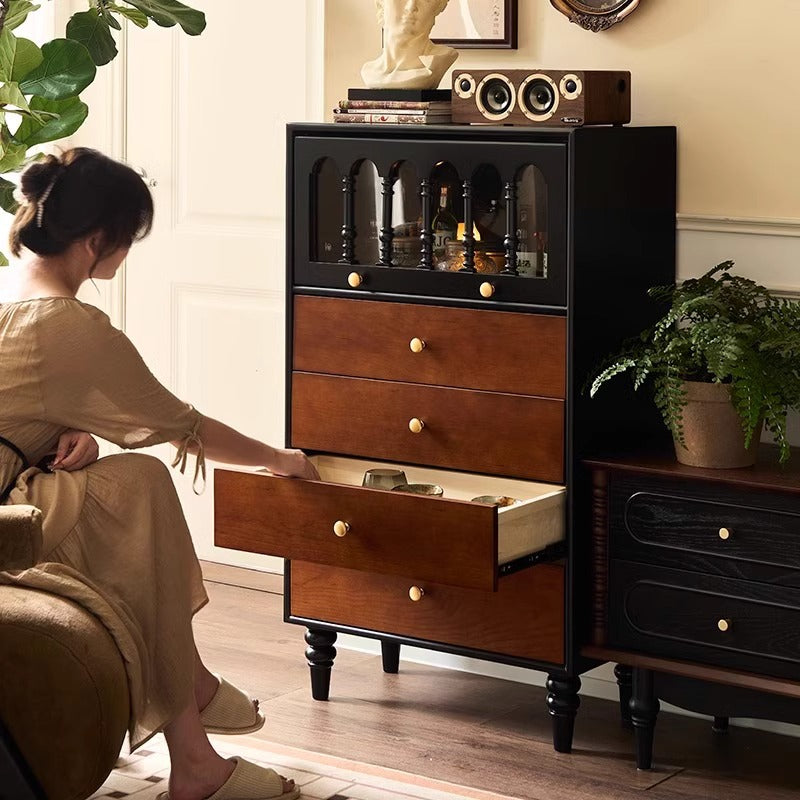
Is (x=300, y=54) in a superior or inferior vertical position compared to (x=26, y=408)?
superior

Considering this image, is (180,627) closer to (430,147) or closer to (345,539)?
(345,539)

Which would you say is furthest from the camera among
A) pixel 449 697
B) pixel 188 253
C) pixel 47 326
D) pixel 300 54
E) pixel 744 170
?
pixel 188 253

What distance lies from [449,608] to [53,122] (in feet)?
3.90

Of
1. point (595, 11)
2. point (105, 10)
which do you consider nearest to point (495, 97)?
point (595, 11)

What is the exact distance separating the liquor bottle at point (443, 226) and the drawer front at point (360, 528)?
52cm

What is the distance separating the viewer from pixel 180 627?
2.46 m

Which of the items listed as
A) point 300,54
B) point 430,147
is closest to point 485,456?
point 430,147

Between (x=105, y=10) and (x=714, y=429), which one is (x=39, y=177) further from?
(x=714, y=429)

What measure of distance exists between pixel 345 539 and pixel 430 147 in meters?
0.75

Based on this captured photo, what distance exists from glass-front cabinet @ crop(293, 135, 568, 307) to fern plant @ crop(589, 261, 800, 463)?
0.66 feet

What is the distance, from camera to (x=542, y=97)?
112 inches

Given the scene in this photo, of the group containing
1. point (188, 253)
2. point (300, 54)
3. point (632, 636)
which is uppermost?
point (300, 54)

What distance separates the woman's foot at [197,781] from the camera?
257 cm

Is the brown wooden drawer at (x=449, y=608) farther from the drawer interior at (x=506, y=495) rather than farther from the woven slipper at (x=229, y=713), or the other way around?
the woven slipper at (x=229, y=713)
